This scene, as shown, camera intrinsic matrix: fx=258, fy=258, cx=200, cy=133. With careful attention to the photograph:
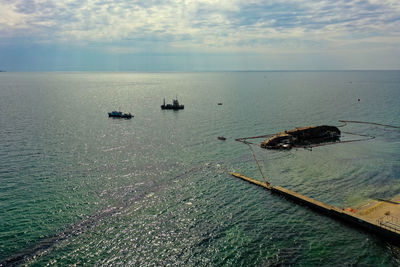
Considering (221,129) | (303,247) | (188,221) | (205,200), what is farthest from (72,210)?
(221,129)

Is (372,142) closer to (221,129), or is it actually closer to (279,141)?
(279,141)

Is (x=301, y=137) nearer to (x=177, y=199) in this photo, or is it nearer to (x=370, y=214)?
(x=370, y=214)

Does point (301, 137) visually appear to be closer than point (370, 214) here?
No

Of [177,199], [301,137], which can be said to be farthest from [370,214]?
[301,137]

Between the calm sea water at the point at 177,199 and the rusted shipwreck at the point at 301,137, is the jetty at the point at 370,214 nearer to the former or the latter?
the calm sea water at the point at 177,199

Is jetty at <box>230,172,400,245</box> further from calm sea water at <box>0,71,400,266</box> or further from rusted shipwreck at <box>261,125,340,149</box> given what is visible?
rusted shipwreck at <box>261,125,340,149</box>

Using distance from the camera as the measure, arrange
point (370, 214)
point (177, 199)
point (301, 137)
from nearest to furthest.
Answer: point (370, 214) → point (177, 199) → point (301, 137)

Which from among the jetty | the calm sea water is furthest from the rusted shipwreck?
the jetty
